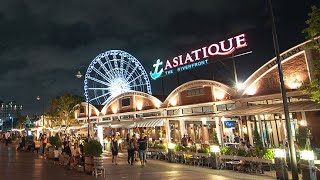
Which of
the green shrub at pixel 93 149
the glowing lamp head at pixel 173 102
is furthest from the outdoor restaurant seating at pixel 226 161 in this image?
the glowing lamp head at pixel 173 102

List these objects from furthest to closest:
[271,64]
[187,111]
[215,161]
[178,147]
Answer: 1. [187,111]
2. [178,147]
3. [271,64]
4. [215,161]

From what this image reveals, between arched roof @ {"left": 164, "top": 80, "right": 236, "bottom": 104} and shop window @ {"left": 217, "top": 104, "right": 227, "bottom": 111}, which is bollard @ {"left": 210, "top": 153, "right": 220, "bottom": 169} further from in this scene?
shop window @ {"left": 217, "top": 104, "right": 227, "bottom": 111}

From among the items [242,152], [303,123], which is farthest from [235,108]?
[242,152]

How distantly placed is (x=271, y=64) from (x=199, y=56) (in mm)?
7996

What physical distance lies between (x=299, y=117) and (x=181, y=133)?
11.9 m

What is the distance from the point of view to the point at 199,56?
1083 inches

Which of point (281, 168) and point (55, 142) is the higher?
point (55, 142)

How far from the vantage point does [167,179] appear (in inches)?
537

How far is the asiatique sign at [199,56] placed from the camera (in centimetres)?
2452

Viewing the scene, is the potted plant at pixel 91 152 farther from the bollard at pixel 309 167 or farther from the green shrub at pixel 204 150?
the bollard at pixel 309 167

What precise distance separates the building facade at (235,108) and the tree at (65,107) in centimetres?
768

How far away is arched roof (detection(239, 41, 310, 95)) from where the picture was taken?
19.0m

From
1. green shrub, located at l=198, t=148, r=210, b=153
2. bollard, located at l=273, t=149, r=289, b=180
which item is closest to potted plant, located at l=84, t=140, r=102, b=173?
green shrub, located at l=198, t=148, r=210, b=153

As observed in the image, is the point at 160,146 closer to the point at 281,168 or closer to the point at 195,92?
the point at 195,92
